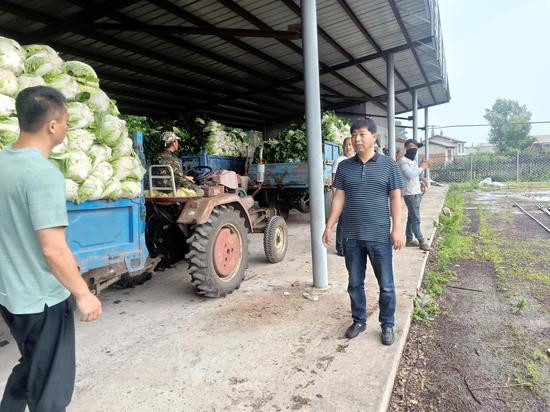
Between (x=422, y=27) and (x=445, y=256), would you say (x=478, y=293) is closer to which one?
(x=445, y=256)

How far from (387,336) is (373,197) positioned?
1.10 meters

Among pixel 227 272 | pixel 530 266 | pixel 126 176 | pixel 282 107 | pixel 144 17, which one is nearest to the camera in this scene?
pixel 126 176

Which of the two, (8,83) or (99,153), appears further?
(99,153)

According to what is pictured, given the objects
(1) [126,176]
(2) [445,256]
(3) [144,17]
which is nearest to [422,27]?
(2) [445,256]

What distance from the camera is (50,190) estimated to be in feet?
5.57

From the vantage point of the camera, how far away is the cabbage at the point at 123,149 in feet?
11.9

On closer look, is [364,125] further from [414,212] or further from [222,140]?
[222,140]

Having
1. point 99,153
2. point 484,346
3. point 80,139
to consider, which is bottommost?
point 484,346

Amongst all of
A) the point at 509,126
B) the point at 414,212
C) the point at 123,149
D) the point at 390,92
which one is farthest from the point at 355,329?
the point at 509,126

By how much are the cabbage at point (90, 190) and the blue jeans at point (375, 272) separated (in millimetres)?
2023

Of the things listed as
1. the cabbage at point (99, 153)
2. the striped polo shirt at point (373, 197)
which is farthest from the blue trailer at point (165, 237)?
the striped polo shirt at point (373, 197)

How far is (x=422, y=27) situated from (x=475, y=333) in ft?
22.9

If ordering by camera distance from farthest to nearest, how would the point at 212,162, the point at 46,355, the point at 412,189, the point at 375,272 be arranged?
the point at 212,162 < the point at 412,189 < the point at 375,272 < the point at 46,355

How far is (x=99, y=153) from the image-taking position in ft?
11.1
